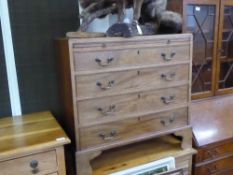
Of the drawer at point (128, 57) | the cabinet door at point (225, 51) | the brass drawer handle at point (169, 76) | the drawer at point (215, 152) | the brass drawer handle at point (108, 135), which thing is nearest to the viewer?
the drawer at point (128, 57)

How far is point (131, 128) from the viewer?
1.47m

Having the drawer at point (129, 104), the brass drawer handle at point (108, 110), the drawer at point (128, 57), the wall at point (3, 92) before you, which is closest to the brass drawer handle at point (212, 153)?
the drawer at point (129, 104)

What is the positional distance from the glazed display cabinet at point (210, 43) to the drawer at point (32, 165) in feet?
3.86

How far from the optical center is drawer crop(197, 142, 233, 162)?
5.73 ft

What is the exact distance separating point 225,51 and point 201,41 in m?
0.28

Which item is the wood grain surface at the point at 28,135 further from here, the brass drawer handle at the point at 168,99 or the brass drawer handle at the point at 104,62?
the brass drawer handle at the point at 168,99

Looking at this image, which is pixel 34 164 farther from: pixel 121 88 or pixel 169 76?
pixel 169 76

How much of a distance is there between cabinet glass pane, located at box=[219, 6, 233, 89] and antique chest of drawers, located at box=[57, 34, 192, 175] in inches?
23.4

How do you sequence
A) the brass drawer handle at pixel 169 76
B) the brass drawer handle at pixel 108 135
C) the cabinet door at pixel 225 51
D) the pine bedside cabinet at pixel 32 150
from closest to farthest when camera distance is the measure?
the pine bedside cabinet at pixel 32 150
the brass drawer handle at pixel 108 135
the brass drawer handle at pixel 169 76
the cabinet door at pixel 225 51

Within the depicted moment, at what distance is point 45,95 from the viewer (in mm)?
1662

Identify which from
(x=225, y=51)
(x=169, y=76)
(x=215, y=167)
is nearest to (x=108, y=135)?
(x=169, y=76)

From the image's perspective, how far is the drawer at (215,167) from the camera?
5.78 ft

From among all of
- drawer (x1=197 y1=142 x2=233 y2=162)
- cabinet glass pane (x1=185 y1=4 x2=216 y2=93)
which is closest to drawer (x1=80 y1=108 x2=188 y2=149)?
drawer (x1=197 y1=142 x2=233 y2=162)

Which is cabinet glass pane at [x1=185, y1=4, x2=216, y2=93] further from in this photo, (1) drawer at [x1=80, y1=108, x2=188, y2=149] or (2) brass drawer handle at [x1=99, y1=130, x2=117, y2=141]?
(2) brass drawer handle at [x1=99, y1=130, x2=117, y2=141]
